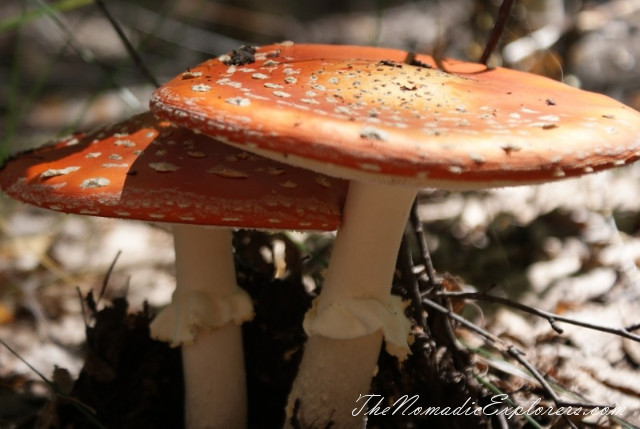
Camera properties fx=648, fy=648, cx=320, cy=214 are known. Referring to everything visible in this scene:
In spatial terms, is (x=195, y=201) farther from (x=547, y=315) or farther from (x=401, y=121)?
(x=547, y=315)

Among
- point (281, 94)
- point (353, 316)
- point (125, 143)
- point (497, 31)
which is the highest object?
point (281, 94)

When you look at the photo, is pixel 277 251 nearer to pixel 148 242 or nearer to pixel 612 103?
pixel 148 242

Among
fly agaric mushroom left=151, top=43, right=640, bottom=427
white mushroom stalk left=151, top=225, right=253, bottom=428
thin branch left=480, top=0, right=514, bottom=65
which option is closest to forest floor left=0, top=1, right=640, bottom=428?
white mushroom stalk left=151, top=225, right=253, bottom=428

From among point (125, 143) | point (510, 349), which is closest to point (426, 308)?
point (510, 349)

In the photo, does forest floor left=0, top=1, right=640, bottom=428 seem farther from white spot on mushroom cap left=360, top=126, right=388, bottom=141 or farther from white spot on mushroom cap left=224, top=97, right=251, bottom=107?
white spot on mushroom cap left=224, top=97, right=251, bottom=107

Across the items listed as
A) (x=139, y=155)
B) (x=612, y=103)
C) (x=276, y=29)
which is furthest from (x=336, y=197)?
(x=276, y=29)

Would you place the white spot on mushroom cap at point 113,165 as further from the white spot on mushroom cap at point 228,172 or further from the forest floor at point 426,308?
the forest floor at point 426,308
